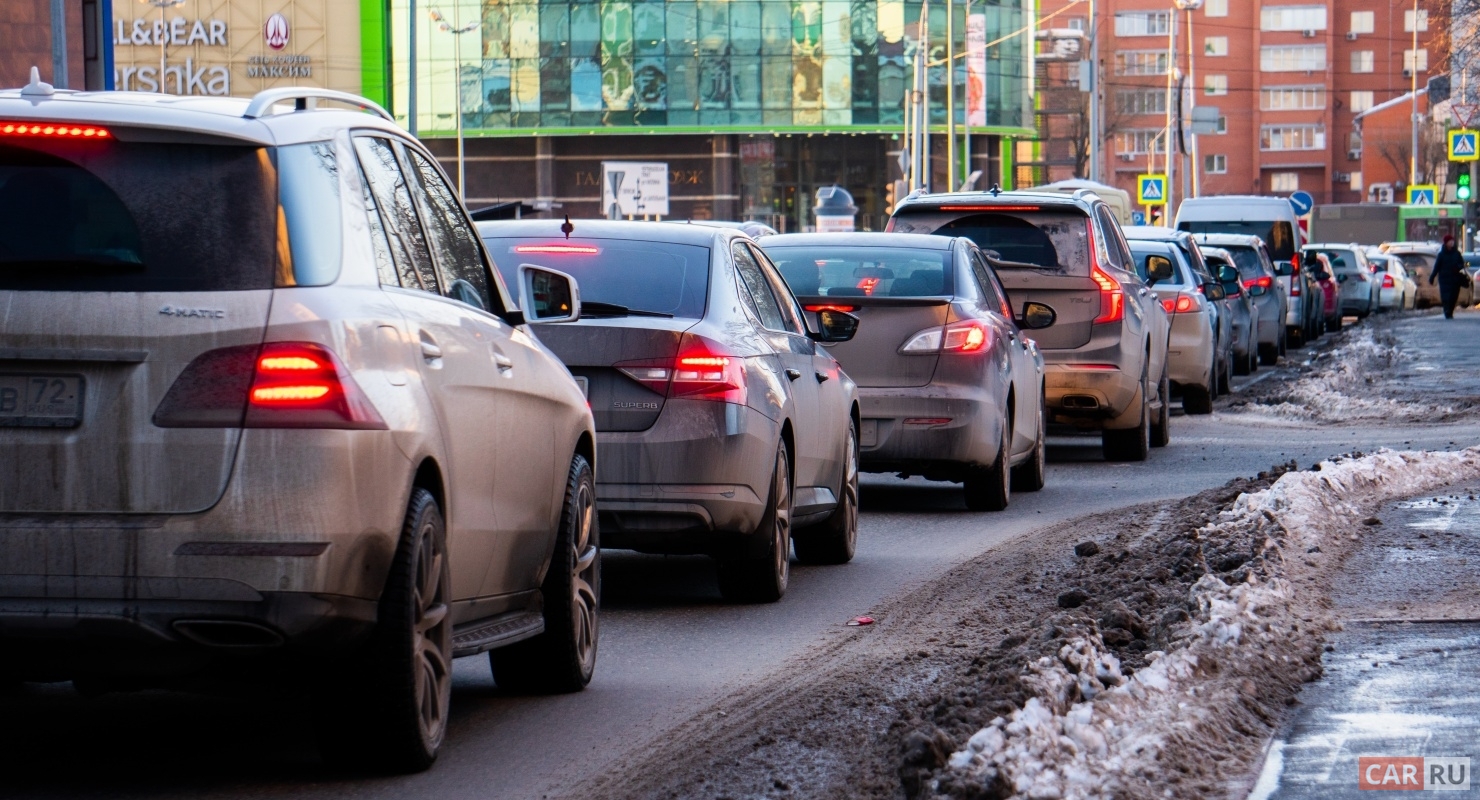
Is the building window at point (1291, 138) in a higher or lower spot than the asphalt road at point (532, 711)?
higher

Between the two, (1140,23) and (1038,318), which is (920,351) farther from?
(1140,23)

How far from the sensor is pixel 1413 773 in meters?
5.47

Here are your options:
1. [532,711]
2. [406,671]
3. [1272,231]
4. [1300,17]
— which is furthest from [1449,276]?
[1300,17]

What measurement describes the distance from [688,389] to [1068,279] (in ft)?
24.4

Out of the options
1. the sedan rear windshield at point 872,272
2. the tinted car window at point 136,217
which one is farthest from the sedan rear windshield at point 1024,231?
the tinted car window at point 136,217

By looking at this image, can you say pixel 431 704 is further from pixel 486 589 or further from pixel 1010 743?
pixel 1010 743

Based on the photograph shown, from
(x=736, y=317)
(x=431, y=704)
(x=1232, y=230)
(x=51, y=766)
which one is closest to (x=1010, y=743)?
(x=431, y=704)

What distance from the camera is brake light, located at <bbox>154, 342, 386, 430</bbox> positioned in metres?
4.91

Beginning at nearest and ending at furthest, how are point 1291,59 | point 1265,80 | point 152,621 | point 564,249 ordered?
point 152,621 → point 564,249 → point 1265,80 → point 1291,59

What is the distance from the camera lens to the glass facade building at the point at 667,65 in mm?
75938

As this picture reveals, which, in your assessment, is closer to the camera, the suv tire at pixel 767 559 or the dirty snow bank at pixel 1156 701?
the dirty snow bank at pixel 1156 701

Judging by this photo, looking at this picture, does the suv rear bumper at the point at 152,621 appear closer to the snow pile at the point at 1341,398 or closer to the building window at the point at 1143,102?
the snow pile at the point at 1341,398

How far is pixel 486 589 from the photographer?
6.09 meters

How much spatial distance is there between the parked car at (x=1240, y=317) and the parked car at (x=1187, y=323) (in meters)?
4.35
